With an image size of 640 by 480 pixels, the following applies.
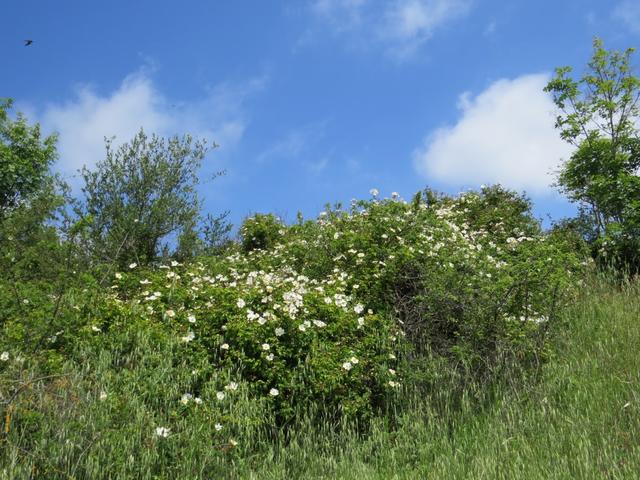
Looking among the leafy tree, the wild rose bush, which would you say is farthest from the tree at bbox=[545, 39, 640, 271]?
the leafy tree

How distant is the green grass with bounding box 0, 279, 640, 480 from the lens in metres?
4.60

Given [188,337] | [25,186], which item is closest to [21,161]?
[25,186]

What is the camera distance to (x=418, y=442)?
552 centimetres

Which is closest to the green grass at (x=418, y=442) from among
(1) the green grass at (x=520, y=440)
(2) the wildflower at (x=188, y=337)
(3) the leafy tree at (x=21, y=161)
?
(1) the green grass at (x=520, y=440)

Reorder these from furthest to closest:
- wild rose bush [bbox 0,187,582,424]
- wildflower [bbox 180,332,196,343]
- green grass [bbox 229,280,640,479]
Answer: wildflower [bbox 180,332,196,343], wild rose bush [bbox 0,187,582,424], green grass [bbox 229,280,640,479]

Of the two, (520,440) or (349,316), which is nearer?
(520,440)

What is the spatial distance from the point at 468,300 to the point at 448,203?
856cm

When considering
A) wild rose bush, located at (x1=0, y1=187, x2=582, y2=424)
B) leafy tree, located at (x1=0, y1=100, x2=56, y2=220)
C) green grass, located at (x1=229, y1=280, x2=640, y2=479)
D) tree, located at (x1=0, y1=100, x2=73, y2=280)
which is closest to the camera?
green grass, located at (x1=229, y1=280, x2=640, y2=479)

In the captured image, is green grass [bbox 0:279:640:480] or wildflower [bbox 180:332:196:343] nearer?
green grass [bbox 0:279:640:480]

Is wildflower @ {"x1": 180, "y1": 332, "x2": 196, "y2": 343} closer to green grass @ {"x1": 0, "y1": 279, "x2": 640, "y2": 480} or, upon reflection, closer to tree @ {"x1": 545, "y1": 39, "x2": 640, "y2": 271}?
green grass @ {"x1": 0, "y1": 279, "x2": 640, "y2": 480}

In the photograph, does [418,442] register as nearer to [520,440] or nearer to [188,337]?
[520,440]

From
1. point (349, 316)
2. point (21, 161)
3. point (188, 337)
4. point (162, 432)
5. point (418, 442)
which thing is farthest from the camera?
point (21, 161)

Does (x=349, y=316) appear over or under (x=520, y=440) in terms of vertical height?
over

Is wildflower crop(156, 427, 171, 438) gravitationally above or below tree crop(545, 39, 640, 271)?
below
